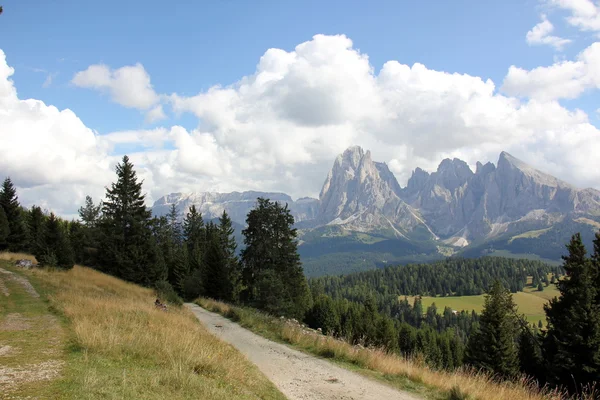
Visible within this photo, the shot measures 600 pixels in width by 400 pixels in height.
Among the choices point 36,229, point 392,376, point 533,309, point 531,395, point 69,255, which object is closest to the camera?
point 531,395

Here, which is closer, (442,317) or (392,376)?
(392,376)

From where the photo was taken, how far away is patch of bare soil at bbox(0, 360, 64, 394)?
6965 mm

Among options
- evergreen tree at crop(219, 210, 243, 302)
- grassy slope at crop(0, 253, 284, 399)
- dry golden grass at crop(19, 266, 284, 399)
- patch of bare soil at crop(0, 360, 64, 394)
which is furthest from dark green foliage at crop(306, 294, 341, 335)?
patch of bare soil at crop(0, 360, 64, 394)

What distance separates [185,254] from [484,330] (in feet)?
164

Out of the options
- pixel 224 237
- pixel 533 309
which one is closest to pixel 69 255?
pixel 224 237

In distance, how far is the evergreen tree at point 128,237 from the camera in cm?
4859

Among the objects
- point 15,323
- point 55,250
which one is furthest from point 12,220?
point 15,323

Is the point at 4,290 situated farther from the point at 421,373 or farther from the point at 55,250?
the point at 421,373

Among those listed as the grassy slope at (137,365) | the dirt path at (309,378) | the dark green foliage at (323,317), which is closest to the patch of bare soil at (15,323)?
the grassy slope at (137,365)

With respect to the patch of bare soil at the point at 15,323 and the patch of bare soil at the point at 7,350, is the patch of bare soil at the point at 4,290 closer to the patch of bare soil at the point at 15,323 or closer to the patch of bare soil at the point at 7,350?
the patch of bare soil at the point at 15,323

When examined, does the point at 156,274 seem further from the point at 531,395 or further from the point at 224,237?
the point at 531,395

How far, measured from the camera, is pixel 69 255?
120ft

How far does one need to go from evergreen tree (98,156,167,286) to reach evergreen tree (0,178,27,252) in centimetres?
1496

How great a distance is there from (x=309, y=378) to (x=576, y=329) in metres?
30.0
